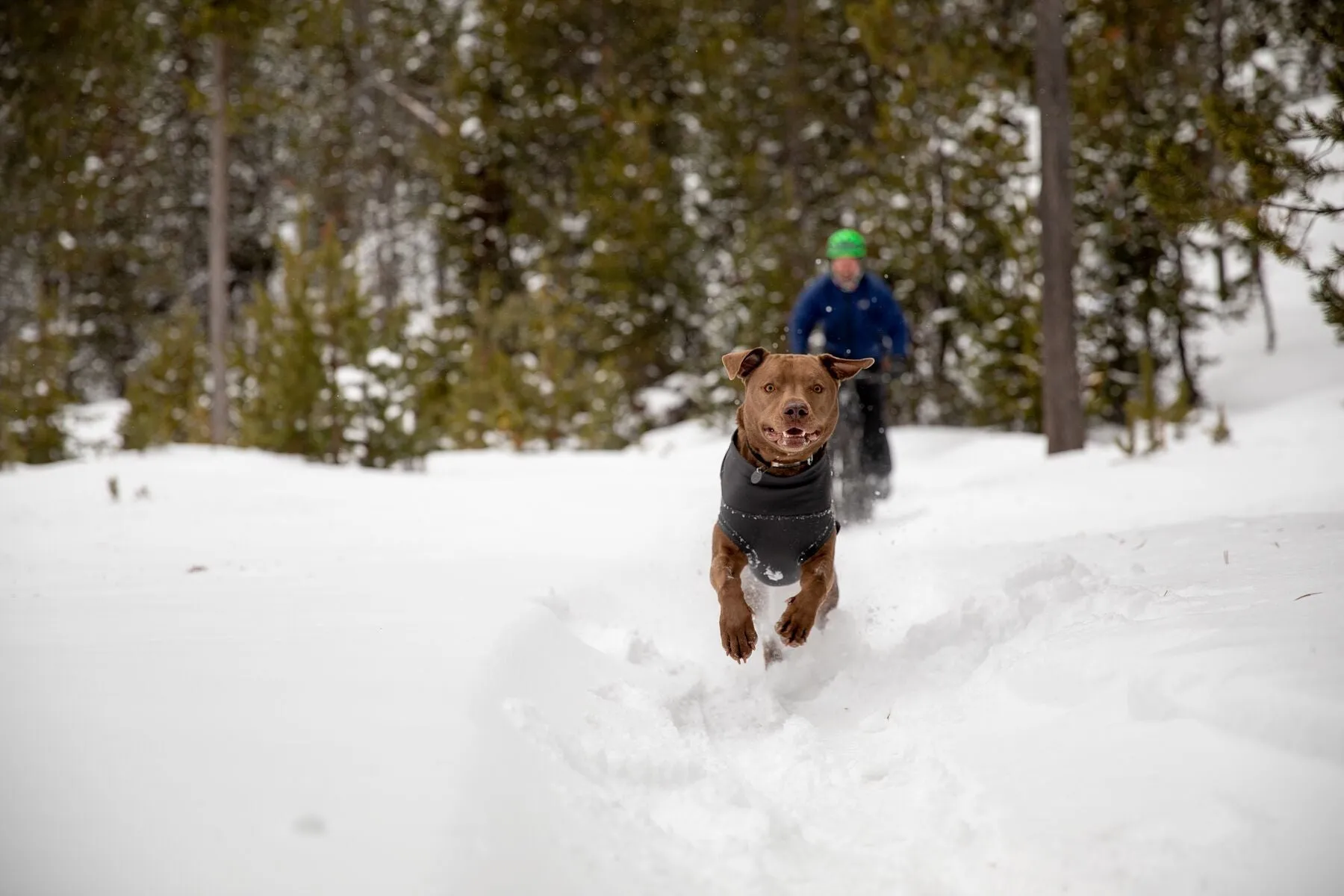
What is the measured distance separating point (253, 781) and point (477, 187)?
75.2 feet

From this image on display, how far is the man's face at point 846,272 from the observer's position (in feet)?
20.3

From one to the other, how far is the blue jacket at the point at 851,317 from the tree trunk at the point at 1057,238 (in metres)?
3.89

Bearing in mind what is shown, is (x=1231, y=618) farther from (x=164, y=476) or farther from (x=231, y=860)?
(x=164, y=476)

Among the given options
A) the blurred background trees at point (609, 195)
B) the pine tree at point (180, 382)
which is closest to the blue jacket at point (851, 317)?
the blurred background trees at point (609, 195)

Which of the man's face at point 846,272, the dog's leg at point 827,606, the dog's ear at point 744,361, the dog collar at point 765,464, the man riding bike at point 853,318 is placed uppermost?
the man's face at point 846,272

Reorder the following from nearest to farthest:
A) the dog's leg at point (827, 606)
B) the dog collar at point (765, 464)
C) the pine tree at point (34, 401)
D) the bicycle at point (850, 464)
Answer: the dog collar at point (765, 464)
the dog's leg at point (827, 606)
the bicycle at point (850, 464)
the pine tree at point (34, 401)

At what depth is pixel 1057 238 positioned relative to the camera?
938 centimetres

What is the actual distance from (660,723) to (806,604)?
981 millimetres

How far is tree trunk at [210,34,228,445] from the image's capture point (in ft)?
49.8

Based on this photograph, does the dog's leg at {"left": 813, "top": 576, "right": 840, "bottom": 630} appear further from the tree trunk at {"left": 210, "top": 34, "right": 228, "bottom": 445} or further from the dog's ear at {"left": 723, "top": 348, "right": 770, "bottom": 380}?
the tree trunk at {"left": 210, "top": 34, "right": 228, "bottom": 445}

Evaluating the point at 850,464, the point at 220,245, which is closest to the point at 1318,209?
the point at 850,464

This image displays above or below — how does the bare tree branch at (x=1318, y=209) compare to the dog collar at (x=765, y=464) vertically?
above

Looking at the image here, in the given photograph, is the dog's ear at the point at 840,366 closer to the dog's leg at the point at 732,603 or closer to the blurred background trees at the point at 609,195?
the dog's leg at the point at 732,603

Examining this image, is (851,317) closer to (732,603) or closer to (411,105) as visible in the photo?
(732,603)
